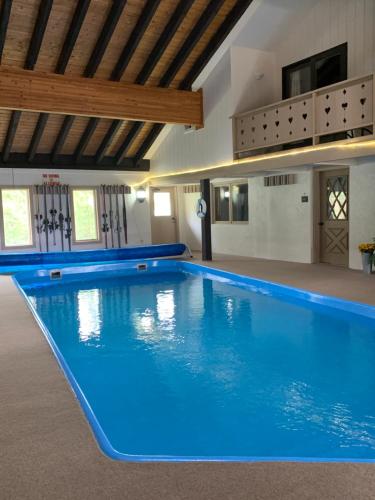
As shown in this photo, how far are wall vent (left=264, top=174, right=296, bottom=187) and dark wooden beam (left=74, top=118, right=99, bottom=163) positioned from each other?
4.47 meters

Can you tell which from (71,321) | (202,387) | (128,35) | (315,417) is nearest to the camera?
(315,417)

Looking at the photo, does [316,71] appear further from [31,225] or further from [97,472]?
[97,472]

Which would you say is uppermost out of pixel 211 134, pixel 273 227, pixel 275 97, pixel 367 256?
pixel 275 97

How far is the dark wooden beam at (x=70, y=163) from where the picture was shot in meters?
12.0

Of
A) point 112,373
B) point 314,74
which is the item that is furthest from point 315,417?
point 314,74

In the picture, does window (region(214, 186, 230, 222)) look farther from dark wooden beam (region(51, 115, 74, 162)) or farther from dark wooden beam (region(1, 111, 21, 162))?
dark wooden beam (region(1, 111, 21, 162))

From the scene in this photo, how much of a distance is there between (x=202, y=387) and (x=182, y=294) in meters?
4.25

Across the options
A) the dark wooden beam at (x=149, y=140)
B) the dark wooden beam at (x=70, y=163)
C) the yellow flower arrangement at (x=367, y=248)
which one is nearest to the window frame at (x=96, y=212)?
the dark wooden beam at (x=70, y=163)

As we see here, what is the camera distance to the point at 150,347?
208 inches

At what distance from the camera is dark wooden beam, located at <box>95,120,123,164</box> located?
11228 millimetres

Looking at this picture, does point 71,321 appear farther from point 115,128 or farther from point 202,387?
point 115,128

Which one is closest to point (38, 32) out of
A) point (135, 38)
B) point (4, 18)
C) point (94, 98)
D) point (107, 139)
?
point (4, 18)

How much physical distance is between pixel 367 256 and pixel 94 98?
638 cm

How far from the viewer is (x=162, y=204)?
14.4 m
